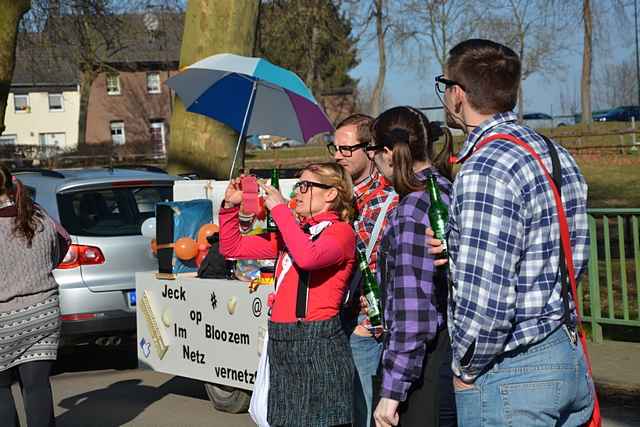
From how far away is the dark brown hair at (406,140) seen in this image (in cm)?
359

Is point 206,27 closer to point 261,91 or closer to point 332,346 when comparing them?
point 261,91

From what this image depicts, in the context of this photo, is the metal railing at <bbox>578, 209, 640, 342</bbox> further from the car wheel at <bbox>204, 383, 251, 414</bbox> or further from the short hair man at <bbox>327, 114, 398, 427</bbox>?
the short hair man at <bbox>327, 114, 398, 427</bbox>

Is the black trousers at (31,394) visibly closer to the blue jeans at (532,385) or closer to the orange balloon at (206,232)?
the orange balloon at (206,232)

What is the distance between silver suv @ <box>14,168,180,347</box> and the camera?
7961mm

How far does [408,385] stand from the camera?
10.7 feet

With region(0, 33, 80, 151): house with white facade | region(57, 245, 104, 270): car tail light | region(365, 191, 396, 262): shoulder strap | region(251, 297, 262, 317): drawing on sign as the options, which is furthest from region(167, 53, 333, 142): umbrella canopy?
region(0, 33, 80, 151): house with white facade

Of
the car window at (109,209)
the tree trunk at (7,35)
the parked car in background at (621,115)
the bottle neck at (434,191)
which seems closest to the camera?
the bottle neck at (434,191)

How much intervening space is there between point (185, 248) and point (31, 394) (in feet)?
4.89

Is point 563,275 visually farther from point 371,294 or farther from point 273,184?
point 273,184

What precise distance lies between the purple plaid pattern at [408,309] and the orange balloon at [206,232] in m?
3.22

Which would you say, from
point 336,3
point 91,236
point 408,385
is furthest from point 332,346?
point 336,3

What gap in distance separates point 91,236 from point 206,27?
4052 mm

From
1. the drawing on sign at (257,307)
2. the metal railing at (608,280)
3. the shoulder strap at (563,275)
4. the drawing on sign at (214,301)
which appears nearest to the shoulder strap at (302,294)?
the shoulder strap at (563,275)

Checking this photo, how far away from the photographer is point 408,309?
10.7ft
